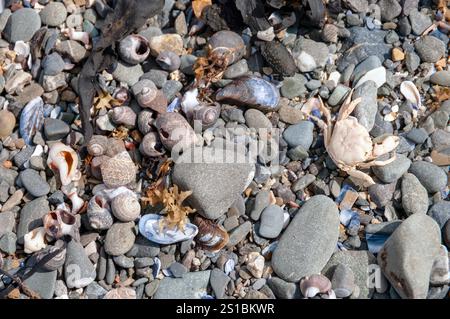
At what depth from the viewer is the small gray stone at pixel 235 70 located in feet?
11.6

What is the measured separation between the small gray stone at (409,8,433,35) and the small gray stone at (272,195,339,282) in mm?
1289

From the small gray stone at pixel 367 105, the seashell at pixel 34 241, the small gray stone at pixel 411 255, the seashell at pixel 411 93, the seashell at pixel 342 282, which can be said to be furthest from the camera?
the seashell at pixel 411 93

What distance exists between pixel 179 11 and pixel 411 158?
1.71 m

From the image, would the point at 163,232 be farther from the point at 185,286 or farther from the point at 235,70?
the point at 235,70

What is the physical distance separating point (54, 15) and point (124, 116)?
35.0 inches

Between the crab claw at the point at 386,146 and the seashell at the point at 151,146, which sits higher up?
the seashell at the point at 151,146

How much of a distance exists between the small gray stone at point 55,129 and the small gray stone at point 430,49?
7.31ft

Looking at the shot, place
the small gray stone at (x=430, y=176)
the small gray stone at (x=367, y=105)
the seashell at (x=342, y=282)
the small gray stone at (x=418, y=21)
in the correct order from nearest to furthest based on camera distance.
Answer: the seashell at (x=342, y=282) < the small gray stone at (x=430, y=176) < the small gray stone at (x=367, y=105) < the small gray stone at (x=418, y=21)

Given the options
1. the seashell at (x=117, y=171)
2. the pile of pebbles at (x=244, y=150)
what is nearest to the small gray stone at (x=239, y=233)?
the pile of pebbles at (x=244, y=150)

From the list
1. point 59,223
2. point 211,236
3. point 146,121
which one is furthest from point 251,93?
point 59,223

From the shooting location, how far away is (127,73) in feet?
11.7

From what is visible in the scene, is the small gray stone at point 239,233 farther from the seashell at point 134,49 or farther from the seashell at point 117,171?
the seashell at point 134,49

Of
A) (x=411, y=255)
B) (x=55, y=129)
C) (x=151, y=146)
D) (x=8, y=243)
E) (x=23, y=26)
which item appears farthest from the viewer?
(x=23, y=26)
